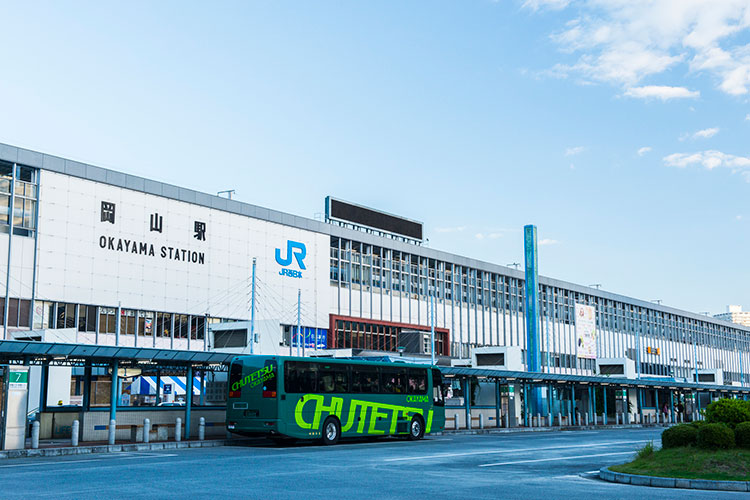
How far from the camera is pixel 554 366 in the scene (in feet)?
270

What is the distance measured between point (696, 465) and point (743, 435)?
1914mm

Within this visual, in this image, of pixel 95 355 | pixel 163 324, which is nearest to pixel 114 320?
pixel 163 324

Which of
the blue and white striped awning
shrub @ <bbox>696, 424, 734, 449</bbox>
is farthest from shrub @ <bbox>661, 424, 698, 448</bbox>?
the blue and white striped awning

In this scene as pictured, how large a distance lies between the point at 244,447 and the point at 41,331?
14.3 metres

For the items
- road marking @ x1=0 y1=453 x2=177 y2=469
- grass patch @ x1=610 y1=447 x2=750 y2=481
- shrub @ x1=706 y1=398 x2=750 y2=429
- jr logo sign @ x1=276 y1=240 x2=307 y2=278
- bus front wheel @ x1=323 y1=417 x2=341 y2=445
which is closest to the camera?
grass patch @ x1=610 y1=447 x2=750 y2=481

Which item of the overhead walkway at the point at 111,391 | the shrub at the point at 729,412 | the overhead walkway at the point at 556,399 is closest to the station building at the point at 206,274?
the overhead walkway at the point at 556,399

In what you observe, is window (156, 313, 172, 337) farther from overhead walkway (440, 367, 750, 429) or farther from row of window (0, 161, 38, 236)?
overhead walkway (440, 367, 750, 429)

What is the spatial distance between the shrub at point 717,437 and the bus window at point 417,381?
1572 centimetres

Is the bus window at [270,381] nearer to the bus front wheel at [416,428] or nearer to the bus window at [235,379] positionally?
the bus window at [235,379]

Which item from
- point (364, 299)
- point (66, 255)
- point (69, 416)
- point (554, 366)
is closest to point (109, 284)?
point (66, 255)

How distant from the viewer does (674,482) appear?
1569cm

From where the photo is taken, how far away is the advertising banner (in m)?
86.1

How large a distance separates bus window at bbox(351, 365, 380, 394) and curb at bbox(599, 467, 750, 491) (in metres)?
14.2

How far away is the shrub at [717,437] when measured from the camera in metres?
17.9
